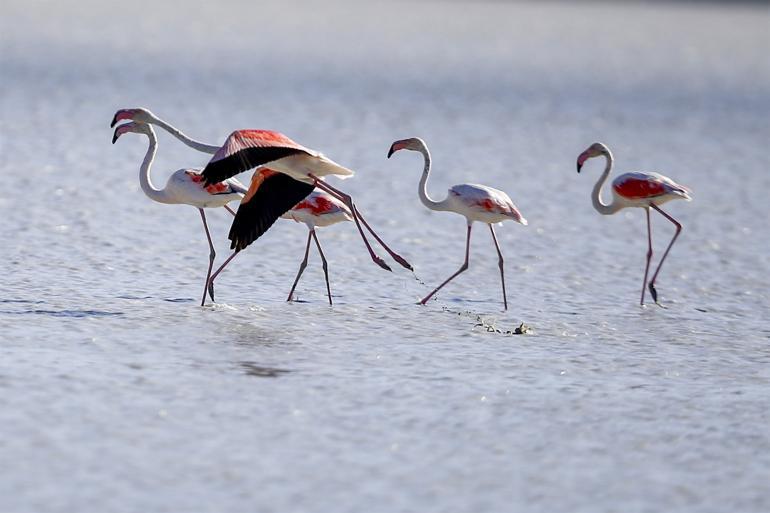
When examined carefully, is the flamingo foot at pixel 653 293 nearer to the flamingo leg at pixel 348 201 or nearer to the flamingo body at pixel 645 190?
the flamingo body at pixel 645 190

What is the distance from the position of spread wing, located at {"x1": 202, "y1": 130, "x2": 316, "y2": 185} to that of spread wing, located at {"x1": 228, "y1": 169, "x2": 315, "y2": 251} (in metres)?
0.81

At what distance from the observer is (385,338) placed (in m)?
8.24

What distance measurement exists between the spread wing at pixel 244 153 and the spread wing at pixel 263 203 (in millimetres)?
808

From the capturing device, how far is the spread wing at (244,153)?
7.64 metres

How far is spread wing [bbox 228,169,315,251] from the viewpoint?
8.93m

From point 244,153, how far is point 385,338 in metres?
1.33

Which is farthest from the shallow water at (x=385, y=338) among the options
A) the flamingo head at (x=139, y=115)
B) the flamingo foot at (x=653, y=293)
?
the flamingo head at (x=139, y=115)

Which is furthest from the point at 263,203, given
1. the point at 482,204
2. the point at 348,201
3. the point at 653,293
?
the point at 653,293

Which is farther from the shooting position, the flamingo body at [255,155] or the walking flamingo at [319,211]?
the walking flamingo at [319,211]

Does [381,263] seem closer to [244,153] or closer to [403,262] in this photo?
[403,262]

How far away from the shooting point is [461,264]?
10.7m

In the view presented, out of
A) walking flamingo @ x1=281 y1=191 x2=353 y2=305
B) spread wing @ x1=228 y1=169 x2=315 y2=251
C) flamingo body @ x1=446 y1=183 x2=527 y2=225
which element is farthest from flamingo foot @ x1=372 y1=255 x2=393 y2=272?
flamingo body @ x1=446 y1=183 x2=527 y2=225

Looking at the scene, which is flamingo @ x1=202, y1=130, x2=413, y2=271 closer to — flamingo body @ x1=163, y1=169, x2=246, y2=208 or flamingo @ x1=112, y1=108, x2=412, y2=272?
flamingo @ x1=112, y1=108, x2=412, y2=272

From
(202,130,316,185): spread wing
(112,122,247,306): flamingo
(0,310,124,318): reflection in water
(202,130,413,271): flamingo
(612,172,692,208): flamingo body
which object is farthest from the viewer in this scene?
(612,172,692,208): flamingo body
